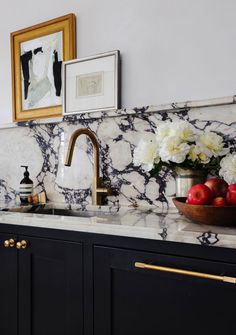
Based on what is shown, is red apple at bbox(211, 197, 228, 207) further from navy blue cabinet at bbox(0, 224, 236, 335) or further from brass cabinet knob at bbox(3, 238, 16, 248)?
brass cabinet knob at bbox(3, 238, 16, 248)

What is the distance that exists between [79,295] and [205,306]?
46 cm

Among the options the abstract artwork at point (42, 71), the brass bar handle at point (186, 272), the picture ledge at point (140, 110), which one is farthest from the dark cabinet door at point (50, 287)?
the abstract artwork at point (42, 71)

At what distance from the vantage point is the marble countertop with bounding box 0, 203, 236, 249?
932 mm

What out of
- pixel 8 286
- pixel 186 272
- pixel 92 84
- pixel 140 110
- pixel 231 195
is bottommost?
pixel 8 286

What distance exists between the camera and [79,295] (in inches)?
45.8

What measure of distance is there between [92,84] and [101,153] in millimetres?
391

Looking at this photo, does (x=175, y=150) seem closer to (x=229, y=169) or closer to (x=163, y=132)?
(x=163, y=132)

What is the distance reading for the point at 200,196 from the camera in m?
1.08

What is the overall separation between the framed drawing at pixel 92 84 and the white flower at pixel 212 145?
560 mm

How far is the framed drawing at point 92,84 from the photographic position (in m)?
1.69

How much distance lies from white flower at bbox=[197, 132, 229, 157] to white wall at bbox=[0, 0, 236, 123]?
0.27 m

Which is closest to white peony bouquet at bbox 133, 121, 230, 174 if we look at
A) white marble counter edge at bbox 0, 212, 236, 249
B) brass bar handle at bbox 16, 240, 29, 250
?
white marble counter edge at bbox 0, 212, 236, 249

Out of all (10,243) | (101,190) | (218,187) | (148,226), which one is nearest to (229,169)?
(218,187)

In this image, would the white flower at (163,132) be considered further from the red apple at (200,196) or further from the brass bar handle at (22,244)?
the brass bar handle at (22,244)
